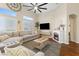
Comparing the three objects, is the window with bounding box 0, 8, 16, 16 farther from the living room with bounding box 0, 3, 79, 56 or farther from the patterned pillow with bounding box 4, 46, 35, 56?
the patterned pillow with bounding box 4, 46, 35, 56

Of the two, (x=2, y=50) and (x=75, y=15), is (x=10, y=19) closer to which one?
(x=2, y=50)

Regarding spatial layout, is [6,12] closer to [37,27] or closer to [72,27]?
[37,27]

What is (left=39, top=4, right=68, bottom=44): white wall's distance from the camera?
6.62 ft

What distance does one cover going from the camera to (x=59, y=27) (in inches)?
81.3

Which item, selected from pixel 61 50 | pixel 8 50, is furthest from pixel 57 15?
pixel 8 50

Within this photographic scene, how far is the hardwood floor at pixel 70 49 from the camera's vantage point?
1.96 m

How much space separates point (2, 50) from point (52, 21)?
1.12 m

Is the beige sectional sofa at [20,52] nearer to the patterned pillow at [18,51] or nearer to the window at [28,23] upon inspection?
the patterned pillow at [18,51]

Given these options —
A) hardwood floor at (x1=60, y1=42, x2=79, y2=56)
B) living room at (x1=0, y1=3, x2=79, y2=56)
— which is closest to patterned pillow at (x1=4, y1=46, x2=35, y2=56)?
living room at (x1=0, y1=3, x2=79, y2=56)

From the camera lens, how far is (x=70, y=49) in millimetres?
1962

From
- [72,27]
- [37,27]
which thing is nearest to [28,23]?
[37,27]

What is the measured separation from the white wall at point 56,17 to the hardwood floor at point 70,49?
100 mm

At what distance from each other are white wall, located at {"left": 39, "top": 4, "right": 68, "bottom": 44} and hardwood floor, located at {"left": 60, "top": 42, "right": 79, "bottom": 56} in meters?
0.10

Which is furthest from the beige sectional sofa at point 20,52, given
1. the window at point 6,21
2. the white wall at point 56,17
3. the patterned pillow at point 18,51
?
the white wall at point 56,17
